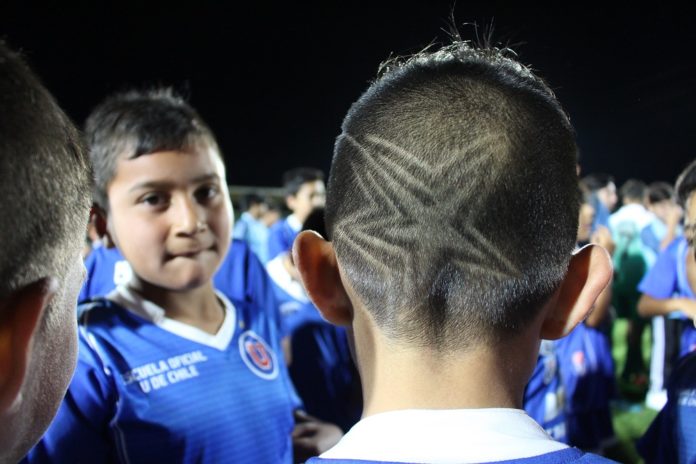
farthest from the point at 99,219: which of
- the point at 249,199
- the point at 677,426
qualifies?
the point at 249,199

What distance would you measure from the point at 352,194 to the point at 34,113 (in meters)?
0.40

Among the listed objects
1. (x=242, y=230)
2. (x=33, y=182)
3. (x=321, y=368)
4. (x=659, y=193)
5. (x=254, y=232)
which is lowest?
(x=321, y=368)

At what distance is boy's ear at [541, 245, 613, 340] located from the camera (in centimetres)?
77

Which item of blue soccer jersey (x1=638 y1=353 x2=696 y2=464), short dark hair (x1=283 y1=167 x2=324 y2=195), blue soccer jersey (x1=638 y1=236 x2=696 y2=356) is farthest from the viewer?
short dark hair (x1=283 y1=167 x2=324 y2=195)

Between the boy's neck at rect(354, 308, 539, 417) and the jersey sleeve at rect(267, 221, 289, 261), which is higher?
the jersey sleeve at rect(267, 221, 289, 261)

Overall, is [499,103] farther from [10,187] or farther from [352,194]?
[10,187]

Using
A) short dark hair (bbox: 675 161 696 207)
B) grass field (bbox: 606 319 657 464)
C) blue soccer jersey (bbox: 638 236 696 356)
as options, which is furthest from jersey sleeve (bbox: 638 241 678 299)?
short dark hair (bbox: 675 161 696 207)

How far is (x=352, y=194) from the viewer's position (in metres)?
0.79

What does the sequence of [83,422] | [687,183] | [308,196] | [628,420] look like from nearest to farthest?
[83,422] → [687,183] → [628,420] → [308,196]

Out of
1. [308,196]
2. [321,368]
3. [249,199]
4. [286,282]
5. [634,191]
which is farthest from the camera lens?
[249,199]

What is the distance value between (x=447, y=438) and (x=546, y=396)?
1.84m

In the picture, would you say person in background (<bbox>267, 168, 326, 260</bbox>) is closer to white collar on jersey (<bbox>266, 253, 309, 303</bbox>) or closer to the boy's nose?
white collar on jersey (<bbox>266, 253, 309, 303</bbox>)

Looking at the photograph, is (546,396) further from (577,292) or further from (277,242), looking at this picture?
(277,242)

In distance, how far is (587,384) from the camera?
9.95 ft
